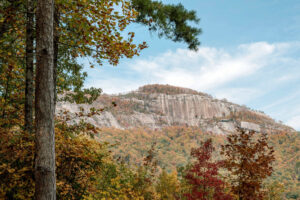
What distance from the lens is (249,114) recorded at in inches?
7047

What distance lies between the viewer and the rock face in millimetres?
150538

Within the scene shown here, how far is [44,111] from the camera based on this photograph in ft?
8.82

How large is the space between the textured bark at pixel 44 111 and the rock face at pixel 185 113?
442 ft

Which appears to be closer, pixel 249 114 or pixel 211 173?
pixel 211 173

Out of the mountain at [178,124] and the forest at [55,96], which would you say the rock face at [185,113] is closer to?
the mountain at [178,124]

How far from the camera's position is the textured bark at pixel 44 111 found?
258cm

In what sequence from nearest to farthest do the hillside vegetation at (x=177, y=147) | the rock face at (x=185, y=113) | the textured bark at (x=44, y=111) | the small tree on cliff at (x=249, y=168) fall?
the textured bark at (x=44, y=111), the small tree on cliff at (x=249, y=168), the hillside vegetation at (x=177, y=147), the rock face at (x=185, y=113)

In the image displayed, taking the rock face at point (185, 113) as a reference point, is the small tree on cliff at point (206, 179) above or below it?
below

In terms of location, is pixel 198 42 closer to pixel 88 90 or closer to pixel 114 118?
pixel 88 90

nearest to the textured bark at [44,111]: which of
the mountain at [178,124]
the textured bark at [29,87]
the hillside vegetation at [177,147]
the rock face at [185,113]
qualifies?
the textured bark at [29,87]

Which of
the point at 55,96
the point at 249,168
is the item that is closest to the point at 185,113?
the point at 249,168

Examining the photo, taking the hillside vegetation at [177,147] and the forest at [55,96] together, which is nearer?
the forest at [55,96]

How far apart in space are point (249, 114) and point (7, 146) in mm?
196747

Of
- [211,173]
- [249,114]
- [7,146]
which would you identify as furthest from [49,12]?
[249,114]
